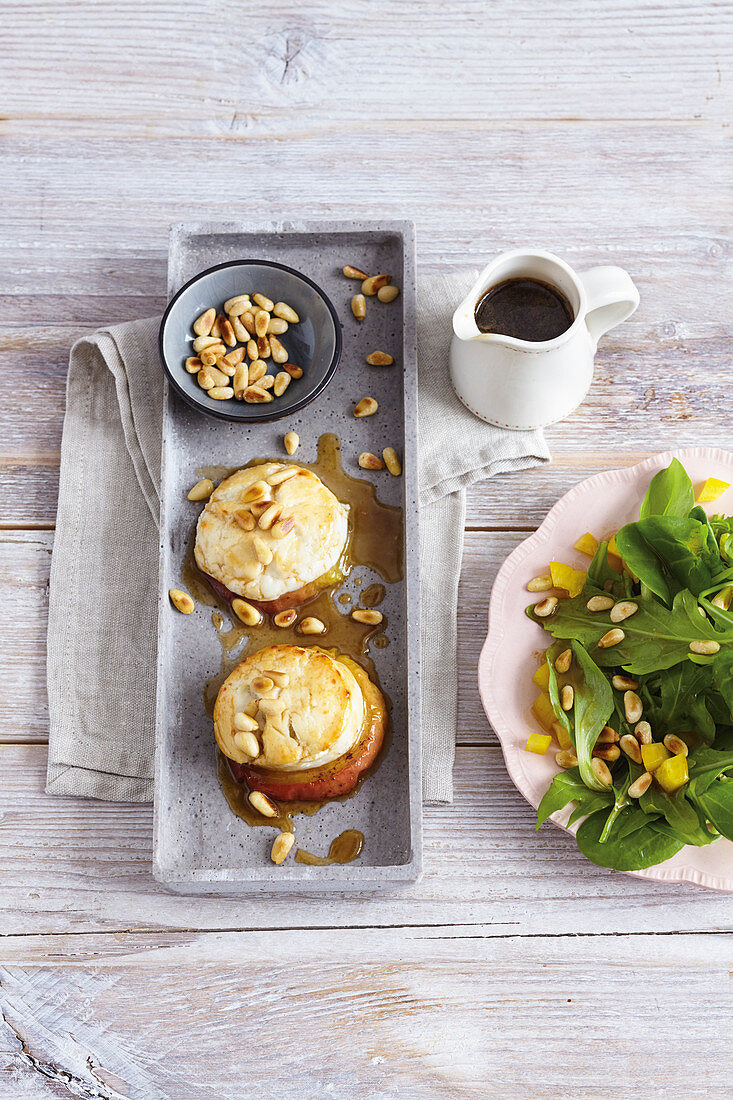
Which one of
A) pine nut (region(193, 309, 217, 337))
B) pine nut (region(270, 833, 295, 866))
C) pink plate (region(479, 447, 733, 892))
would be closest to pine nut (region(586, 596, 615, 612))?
pink plate (region(479, 447, 733, 892))

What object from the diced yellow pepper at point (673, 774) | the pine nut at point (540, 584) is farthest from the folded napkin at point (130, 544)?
the diced yellow pepper at point (673, 774)

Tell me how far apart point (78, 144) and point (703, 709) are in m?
1.75

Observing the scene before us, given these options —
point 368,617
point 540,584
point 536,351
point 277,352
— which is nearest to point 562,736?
point 540,584

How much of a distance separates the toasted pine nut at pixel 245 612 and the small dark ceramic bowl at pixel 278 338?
338 mm

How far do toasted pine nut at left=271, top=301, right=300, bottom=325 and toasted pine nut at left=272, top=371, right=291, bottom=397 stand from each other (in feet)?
0.37

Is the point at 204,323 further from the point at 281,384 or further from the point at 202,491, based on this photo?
the point at 202,491

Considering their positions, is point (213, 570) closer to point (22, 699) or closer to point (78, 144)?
point (22, 699)

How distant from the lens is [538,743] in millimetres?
1694

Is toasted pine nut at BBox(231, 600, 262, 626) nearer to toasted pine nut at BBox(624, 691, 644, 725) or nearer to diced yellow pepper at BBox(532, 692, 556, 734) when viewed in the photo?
diced yellow pepper at BBox(532, 692, 556, 734)

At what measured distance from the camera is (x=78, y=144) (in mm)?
2102

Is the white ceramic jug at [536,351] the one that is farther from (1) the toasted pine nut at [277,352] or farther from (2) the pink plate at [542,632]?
(1) the toasted pine nut at [277,352]

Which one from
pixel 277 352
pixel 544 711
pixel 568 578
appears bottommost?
pixel 544 711

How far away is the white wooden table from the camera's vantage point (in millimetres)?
1760

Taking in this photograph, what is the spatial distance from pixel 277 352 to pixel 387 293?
250mm
